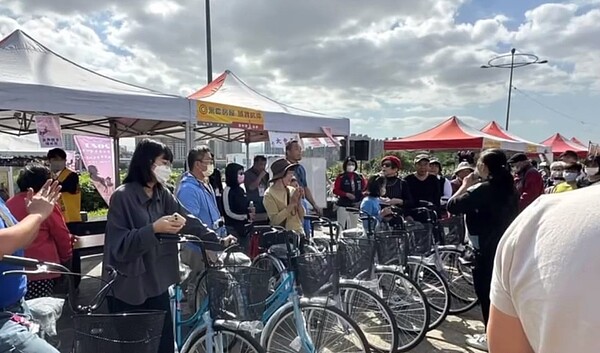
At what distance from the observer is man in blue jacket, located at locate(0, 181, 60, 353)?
137 centimetres

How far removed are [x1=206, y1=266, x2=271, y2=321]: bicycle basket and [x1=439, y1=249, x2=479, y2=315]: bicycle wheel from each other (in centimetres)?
253

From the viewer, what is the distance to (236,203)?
14.5 ft

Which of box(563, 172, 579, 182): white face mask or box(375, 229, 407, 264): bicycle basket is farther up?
box(563, 172, 579, 182): white face mask

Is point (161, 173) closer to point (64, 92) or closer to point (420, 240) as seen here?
point (64, 92)

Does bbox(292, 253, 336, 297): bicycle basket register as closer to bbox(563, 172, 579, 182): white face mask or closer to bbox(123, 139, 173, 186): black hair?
bbox(123, 139, 173, 186): black hair

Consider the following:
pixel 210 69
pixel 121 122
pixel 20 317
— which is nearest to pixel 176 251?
pixel 20 317

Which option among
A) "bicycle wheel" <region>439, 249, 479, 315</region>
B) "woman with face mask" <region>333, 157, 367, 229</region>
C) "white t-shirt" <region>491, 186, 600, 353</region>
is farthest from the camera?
"woman with face mask" <region>333, 157, 367, 229</region>

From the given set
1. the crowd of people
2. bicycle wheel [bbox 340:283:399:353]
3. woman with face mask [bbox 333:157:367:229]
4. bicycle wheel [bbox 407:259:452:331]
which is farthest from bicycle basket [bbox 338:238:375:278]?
woman with face mask [bbox 333:157:367:229]

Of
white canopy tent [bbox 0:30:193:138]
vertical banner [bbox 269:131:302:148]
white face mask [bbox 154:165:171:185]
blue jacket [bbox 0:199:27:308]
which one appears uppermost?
white canopy tent [bbox 0:30:193:138]

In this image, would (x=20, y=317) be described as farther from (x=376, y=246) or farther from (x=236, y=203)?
(x=236, y=203)

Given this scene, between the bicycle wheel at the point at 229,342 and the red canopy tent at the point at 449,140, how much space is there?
348 inches

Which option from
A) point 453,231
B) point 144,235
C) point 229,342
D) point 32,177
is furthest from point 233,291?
point 453,231

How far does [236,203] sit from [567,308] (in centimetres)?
392

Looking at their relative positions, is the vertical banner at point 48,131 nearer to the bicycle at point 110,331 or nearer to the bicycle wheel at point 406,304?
the bicycle at point 110,331
